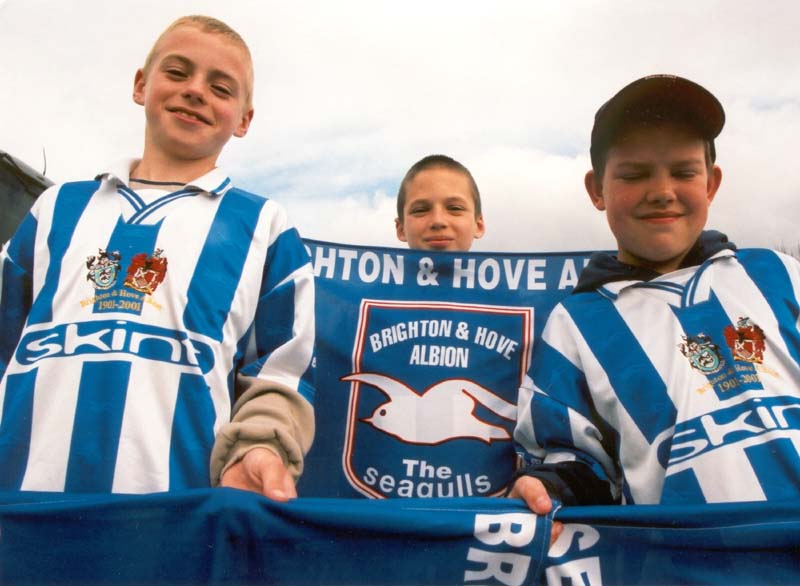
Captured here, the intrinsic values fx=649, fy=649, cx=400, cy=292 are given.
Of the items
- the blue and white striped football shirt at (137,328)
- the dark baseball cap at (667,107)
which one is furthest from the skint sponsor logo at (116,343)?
the dark baseball cap at (667,107)

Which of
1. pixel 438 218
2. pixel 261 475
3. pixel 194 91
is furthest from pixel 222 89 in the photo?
pixel 438 218

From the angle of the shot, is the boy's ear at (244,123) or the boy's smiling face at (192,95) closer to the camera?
the boy's smiling face at (192,95)

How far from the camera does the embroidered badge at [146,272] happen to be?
146 centimetres

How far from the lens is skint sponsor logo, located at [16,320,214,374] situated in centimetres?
139

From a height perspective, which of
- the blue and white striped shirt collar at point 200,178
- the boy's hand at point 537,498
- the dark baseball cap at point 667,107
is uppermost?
the dark baseball cap at point 667,107

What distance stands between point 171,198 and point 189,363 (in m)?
0.46

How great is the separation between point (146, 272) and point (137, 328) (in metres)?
0.14

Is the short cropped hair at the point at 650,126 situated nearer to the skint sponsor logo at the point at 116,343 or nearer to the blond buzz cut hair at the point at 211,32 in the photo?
the blond buzz cut hair at the point at 211,32

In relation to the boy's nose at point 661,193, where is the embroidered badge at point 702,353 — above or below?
below

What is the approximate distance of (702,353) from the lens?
1604 mm

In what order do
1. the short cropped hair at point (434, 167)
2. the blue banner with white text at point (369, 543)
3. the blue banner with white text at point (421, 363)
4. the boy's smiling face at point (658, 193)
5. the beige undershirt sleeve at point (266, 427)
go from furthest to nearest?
1. the short cropped hair at point (434, 167)
2. the blue banner with white text at point (421, 363)
3. the boy's smiling face at point (658, 193)
4. the beige undershirt sleeve at point (266, 427)
5. the blue banner with white text at point (369, 543)

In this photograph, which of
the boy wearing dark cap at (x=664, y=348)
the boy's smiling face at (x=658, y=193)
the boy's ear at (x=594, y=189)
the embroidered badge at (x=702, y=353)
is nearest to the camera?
the boy wearing dark cap at (x=664, y=348)

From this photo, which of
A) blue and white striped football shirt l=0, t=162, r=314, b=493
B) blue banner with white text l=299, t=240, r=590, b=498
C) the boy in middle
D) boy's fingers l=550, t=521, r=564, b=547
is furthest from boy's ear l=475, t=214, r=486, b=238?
boy's fingers l=550, t=521, r=564, b=547

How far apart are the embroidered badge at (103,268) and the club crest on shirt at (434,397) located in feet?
3.15
